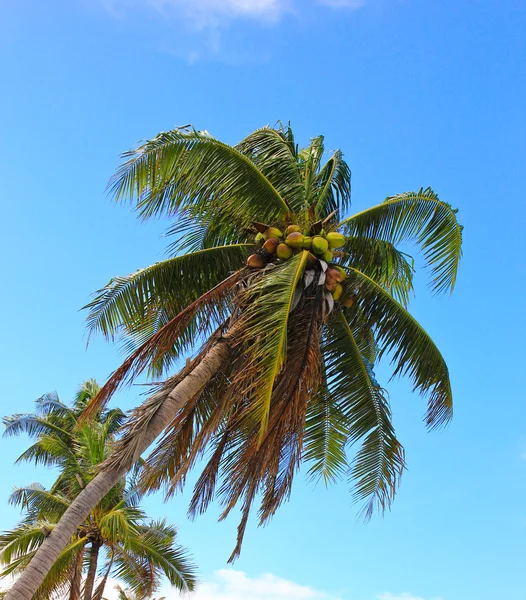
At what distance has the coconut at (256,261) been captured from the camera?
10.1 m

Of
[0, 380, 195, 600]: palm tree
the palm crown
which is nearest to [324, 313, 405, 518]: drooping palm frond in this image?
the palm crown

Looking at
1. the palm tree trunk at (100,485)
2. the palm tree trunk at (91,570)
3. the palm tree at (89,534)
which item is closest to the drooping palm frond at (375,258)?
the palm tree trunk at (100,485)

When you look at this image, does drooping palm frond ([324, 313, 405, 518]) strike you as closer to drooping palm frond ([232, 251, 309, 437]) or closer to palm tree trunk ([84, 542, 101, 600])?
drooping palm frond ([232, 251, 309, 437])

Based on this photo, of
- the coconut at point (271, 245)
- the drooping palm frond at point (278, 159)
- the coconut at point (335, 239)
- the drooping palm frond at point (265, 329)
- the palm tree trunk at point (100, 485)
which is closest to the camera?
the palm tree trunk at point (100, 485)

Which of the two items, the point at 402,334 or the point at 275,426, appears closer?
the point at 275,426

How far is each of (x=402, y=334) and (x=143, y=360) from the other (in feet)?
11.6

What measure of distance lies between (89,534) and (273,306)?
9859 mm

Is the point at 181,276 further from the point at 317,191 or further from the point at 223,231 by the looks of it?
the point at 317,191

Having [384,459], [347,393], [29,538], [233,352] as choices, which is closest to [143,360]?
[233,352]

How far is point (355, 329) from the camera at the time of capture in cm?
1098

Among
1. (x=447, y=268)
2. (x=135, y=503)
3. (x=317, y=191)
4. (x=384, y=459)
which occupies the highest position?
(x=317, y=191)

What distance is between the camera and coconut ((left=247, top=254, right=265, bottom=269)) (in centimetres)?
1005

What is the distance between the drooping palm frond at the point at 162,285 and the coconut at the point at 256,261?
72cm

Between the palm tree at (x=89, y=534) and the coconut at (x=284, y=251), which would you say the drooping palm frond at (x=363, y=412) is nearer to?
the coconut at (x=284, y=251)
